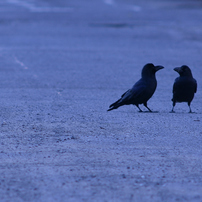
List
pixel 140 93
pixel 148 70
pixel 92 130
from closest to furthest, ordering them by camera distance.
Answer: pixel 92 130 → pixel 140 93 → pixel 148 70

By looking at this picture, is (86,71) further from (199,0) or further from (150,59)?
(199,0)

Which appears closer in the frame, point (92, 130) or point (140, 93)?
point (92, 130)

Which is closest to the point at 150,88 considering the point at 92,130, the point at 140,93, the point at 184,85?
the point at 140,93

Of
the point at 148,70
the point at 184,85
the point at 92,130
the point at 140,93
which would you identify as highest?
the point at 148,70

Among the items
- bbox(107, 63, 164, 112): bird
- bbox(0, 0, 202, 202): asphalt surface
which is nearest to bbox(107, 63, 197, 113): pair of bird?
bbox(107, 63, 164, 112): bird

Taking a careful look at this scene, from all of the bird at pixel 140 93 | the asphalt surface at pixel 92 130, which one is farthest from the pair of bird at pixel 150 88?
the asphalt surface at pixel 92 130

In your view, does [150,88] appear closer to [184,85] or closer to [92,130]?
[184,85]

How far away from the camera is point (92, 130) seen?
24.0 ft

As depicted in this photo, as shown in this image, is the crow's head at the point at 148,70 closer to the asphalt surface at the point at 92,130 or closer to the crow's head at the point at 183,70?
the crow's head at the point at 183,70

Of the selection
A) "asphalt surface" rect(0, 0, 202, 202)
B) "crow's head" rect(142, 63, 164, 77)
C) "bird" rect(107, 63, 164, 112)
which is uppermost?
"crow's head" rect(142, 63, 164, 77)

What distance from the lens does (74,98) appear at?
9812mm

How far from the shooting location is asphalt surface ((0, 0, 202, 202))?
511cm

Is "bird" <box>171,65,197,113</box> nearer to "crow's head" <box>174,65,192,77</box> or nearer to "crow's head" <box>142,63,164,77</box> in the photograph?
"crow's head" <box>174,65,192,77</box>

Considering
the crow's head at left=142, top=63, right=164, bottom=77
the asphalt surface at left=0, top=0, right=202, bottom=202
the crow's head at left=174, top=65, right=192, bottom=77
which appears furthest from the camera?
the crow's head at left=142, top=63, right=164, bottom=77
